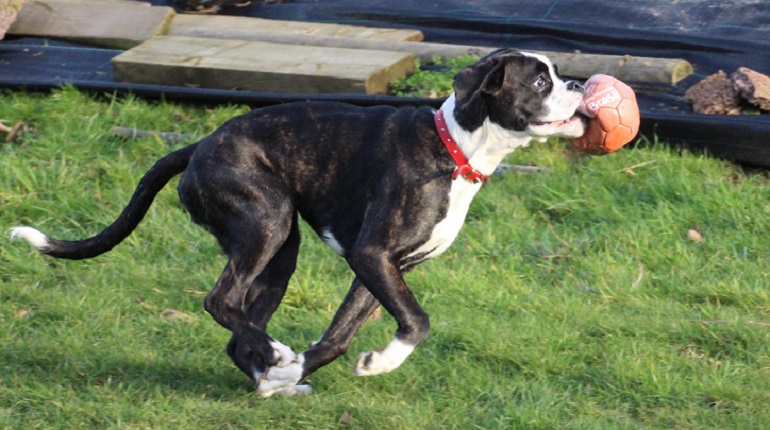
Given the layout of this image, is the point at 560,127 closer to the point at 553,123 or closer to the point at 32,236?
the point at 553,123

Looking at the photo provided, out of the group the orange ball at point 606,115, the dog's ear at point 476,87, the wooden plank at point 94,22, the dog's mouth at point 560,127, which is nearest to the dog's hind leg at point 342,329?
the dog's ear at point 476,87

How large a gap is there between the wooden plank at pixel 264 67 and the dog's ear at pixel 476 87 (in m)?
3.02

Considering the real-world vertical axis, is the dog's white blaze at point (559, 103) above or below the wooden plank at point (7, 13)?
above

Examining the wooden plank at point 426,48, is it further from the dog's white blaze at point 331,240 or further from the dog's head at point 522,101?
the dog's white blaze at point 331,240

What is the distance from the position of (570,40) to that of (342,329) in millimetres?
4293

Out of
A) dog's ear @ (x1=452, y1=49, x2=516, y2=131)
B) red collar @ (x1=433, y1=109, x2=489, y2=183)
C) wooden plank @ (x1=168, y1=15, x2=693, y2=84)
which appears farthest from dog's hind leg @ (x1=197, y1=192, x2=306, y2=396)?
wooden plank @ (x1=168, y1=15, x2=693, y2=84)

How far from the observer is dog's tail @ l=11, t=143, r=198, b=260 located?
16.1ft

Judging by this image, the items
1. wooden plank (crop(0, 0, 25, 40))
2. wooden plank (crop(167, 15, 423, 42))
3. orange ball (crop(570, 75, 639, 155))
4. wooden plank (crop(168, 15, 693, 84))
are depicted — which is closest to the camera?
orange ball (crop(570, 75, 639, 155))

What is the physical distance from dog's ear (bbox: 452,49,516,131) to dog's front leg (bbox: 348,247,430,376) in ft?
2.16

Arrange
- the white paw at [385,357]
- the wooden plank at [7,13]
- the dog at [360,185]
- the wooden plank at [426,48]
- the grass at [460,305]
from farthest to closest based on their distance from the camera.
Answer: the wooden plank at [7,13]
the wooden plank at [426,48]
the grass at [460,305]
the dog at [360,185]
the white paw at [385,357]

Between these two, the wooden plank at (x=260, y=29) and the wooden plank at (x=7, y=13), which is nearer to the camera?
the wooden plank at (x=7, y=13)

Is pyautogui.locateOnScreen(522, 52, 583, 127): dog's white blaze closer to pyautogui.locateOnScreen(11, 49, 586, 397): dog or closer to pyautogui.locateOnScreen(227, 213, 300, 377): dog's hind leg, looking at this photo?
pyautogui.locateOnScreen(11, 49, 586, 397): dog

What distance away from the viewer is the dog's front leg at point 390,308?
436 cm

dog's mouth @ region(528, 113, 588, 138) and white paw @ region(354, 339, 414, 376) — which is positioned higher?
dog's mouth @ region(528, 113, 588, 138)
